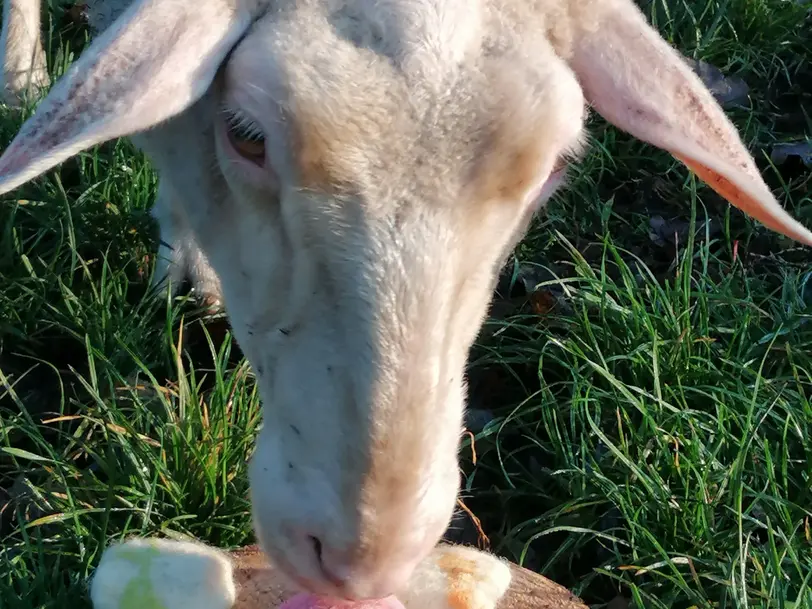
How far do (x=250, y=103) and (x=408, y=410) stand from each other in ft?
2.01

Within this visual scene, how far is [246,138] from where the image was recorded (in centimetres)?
178

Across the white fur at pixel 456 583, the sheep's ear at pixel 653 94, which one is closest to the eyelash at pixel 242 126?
the sheep's ear at pixel 653 94

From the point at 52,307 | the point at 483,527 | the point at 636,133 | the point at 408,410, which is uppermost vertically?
the point at 636,133

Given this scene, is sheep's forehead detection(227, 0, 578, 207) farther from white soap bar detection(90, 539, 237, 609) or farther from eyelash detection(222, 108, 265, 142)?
white soap bar detection(90, 539, 237, 609)

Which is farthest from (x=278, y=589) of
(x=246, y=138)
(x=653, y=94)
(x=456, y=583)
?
(x=653, y=94)

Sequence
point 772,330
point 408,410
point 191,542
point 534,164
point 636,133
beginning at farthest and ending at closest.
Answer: point 772,330, point 191,542, point 636,133, point 534,164, point 408,410

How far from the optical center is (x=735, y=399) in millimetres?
2875

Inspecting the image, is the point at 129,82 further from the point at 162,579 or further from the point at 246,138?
the point at 162,579

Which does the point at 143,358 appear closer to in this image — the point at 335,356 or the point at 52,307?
the point at 52,307

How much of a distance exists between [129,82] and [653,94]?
3.46 ft

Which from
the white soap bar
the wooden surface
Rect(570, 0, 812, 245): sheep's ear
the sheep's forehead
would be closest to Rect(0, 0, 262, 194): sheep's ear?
the sheep's forehead

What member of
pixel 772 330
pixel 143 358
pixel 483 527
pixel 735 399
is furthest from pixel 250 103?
pixel 772 330

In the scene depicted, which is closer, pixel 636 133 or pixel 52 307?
pixel 636 133

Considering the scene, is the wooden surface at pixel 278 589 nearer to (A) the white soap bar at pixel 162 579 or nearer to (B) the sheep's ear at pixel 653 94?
(A) the white soap bar at pixel 162 579
